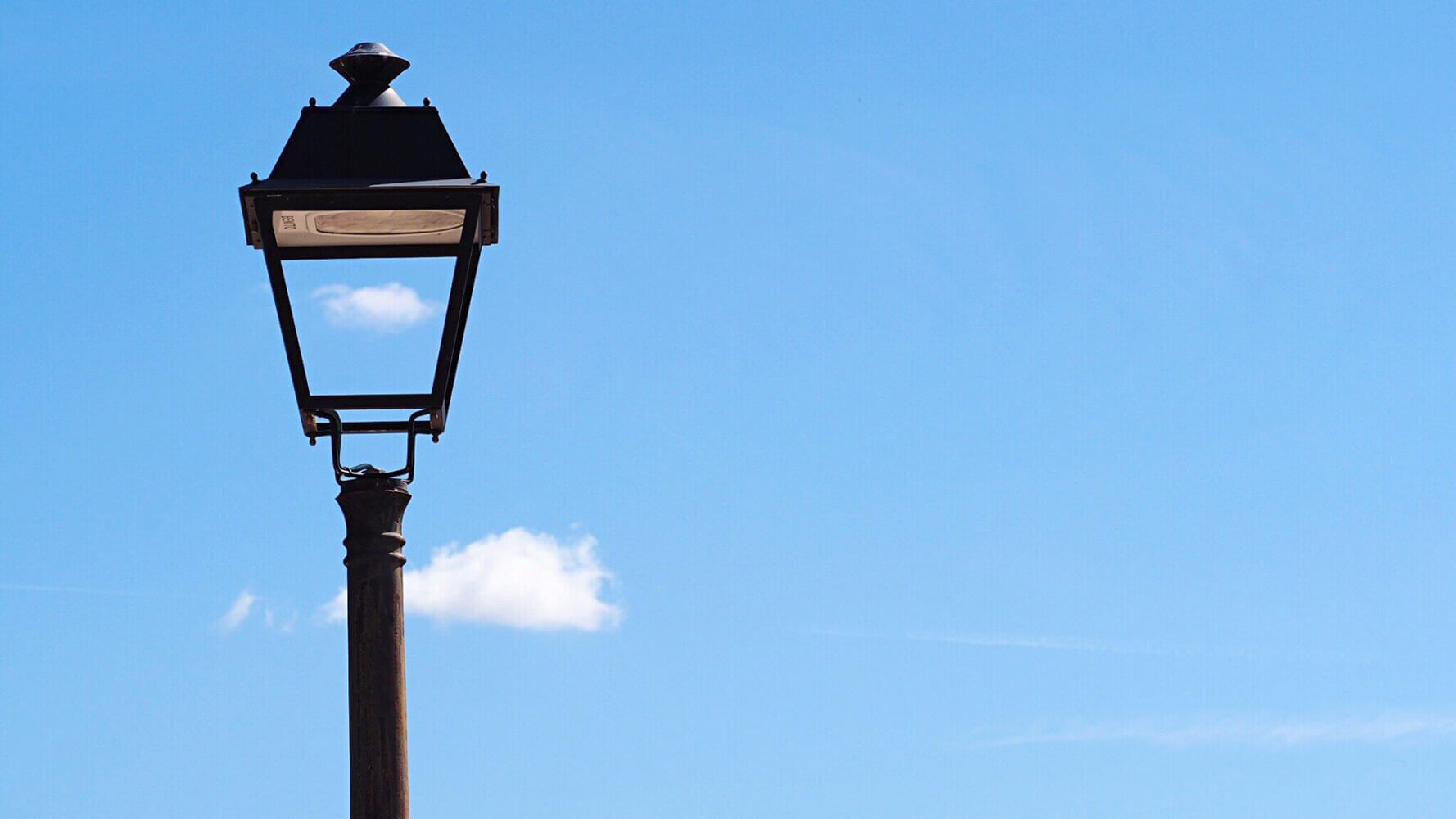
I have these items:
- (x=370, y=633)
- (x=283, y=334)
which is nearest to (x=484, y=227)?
(x=283, y=334)

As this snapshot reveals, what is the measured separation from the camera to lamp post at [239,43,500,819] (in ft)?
27.6

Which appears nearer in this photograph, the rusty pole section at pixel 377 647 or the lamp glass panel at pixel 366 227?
the rusty pole section at pixel 377 647

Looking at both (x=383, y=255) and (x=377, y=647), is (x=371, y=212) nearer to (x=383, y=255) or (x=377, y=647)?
(x=383, y=255)

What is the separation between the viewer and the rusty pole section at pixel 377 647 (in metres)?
8.23

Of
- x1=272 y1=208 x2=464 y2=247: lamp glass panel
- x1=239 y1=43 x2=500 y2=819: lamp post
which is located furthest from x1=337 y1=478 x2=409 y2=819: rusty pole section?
x1=272 y1=208 x2=464 y2=247: lamp glass panel

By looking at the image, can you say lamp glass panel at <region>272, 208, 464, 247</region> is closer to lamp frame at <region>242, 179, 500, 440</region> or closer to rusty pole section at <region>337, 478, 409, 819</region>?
lamp frame at <region>242, 179, 500, 440</region>

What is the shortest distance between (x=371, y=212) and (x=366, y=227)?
0.39 feet

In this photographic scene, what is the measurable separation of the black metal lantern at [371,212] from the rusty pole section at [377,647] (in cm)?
17

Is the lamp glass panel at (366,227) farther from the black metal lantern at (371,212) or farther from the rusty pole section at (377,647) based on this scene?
the rusty pole section at (377,647)

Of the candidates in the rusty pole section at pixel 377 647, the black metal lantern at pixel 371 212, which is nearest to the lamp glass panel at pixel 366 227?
the black metal lantern at pixel 371 212

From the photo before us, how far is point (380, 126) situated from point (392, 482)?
148 centimetres

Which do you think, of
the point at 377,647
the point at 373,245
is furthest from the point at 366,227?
the point at 377,647

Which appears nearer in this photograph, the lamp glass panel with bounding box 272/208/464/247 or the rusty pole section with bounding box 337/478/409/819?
the rusty pole section with bounding box 337/478/409/819

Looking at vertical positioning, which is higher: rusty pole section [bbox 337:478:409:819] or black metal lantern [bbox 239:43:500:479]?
black metal lantern [bbox 239:43:500:479]
